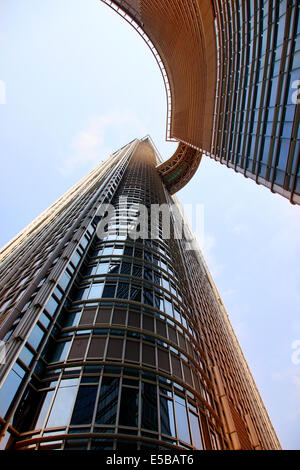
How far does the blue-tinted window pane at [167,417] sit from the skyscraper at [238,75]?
1404cm

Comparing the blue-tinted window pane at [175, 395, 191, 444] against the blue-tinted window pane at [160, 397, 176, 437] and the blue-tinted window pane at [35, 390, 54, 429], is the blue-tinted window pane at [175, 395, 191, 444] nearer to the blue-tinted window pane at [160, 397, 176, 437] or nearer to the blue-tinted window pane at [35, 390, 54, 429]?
the blue-tinted window pane at [160, 397, 176, 437]

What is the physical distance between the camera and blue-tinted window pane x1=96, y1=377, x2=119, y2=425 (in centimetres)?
1248

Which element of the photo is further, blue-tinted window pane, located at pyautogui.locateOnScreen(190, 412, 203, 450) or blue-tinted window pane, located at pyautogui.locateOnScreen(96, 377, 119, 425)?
blue-tinted window pane, located at pyautogui.locateOnScreen(190, 412, 203, 450)

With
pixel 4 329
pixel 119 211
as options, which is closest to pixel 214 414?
pixel 4 329

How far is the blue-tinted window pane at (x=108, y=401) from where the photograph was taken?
41.0 ft

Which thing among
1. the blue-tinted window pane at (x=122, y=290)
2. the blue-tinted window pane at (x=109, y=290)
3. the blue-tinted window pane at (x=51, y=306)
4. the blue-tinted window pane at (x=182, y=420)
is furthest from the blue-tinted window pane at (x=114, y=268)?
the blue-tinted window pane at (x=182, y=420)

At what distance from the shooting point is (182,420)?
14.6 metres

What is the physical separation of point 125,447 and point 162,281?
14.8 m

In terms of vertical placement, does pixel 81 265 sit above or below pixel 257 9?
below

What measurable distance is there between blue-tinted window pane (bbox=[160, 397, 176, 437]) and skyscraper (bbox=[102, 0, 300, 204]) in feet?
46.1

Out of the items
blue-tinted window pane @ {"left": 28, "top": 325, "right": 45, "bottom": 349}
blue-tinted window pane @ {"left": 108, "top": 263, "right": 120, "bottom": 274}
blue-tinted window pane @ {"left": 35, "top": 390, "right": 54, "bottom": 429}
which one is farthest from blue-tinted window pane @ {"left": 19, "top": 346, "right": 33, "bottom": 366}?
blue-tinted window pane @ {"left": 108, "top": 263, "right": 120, "bottom": 274}

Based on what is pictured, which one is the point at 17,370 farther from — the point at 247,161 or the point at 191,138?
the point at 191,138

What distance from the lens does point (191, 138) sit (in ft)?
190

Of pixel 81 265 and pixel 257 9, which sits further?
pixel 81 265
